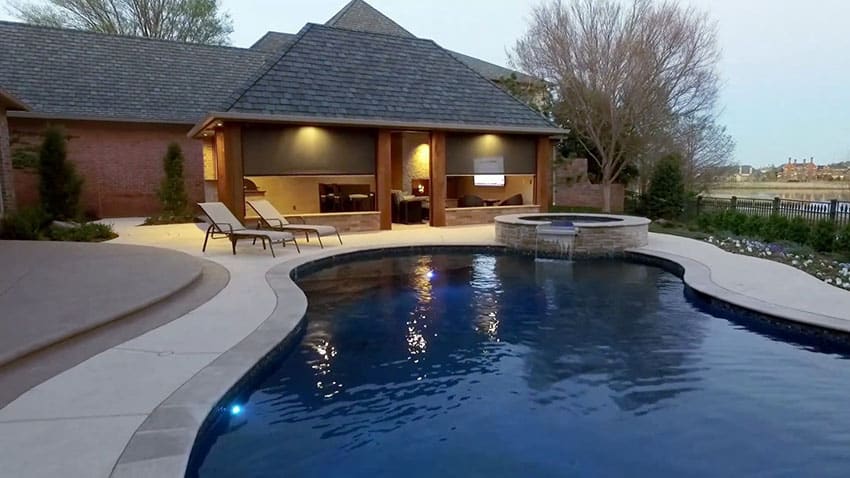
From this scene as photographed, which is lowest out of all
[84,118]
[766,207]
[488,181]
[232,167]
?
[766,207]

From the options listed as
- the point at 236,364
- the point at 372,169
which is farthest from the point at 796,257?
the point at 236,364

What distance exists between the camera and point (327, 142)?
13.0m

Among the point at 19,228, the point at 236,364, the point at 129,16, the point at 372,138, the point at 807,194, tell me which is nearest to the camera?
the point at 236,364

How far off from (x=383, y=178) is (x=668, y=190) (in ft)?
31.5

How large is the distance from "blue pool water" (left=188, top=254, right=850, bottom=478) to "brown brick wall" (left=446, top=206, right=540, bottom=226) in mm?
7771

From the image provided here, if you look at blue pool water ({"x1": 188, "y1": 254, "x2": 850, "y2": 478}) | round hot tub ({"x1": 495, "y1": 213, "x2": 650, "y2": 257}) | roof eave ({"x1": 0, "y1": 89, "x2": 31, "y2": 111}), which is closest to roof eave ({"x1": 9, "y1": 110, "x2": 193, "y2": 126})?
roof eave ({"x1": 0, "y1": 89, "x2": 31, "y2": 111})

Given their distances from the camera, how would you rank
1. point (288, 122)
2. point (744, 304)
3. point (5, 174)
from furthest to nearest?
point (288, 122) → point (5, 174) → point (744, 304)

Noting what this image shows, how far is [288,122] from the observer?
40.2 ft

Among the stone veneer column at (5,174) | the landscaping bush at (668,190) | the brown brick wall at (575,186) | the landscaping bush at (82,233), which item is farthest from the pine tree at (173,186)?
the landscaping bush at (668,190)

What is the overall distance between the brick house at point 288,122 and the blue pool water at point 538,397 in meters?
6.42

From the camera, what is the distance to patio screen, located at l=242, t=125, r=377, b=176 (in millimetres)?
12227

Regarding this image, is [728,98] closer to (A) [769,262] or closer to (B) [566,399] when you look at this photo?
(A) [769,262]

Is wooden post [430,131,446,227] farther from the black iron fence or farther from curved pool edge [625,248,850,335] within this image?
the black iron fence

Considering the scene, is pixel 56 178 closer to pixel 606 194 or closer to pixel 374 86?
pixel 374 86
